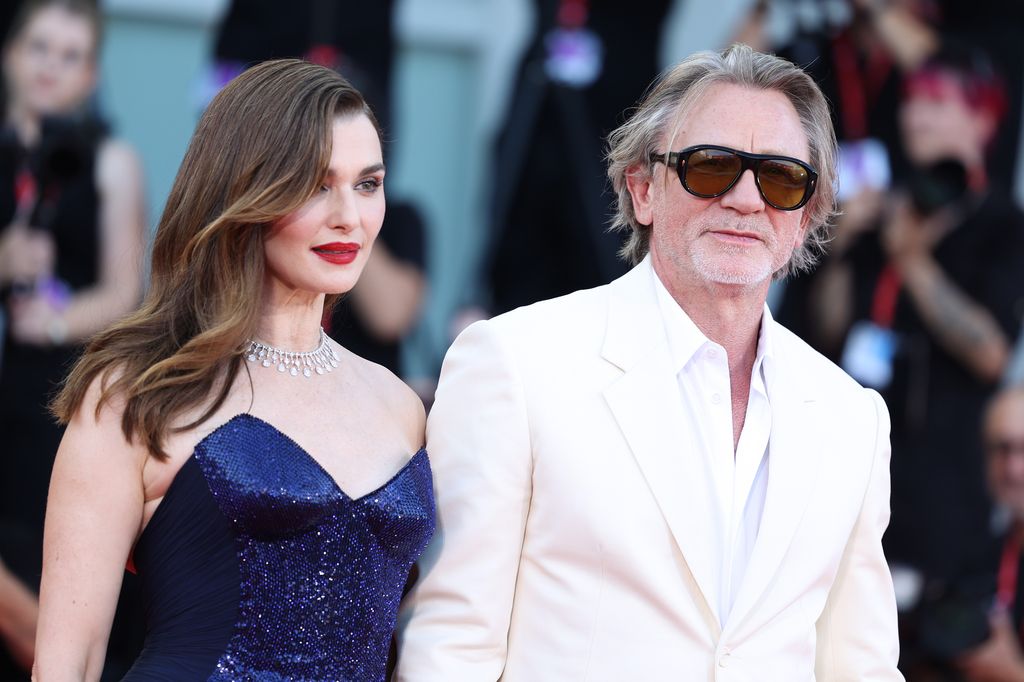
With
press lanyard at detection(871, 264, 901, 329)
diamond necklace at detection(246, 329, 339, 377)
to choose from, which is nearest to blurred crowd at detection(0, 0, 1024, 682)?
press lanyard at detection(871, 264, 901, 329)

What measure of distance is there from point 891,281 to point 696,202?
2.70m

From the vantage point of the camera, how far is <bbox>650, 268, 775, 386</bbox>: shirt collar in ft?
8.28

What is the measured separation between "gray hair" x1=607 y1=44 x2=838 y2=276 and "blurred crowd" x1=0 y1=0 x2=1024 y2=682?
78.9 inches

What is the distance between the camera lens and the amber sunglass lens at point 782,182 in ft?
8.28

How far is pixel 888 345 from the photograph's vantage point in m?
5.00

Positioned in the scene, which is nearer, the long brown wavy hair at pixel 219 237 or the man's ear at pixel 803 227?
the long brown wavy hair at pixel 219 237

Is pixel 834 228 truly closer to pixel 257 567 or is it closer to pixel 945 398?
pixel 945 398

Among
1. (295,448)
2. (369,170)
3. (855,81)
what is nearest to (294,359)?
(295,448)

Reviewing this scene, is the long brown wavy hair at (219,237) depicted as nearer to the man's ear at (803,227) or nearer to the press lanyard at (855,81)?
the man's ear at (803,227)

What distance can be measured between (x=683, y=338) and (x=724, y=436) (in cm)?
18

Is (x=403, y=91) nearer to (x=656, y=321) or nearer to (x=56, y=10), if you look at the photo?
(x=56, y=10)

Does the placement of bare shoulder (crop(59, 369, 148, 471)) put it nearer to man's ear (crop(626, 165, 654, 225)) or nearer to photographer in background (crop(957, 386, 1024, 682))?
man's ear (crop(626, 165, 654, 225))

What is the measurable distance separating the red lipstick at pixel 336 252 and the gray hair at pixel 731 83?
2.09 ft

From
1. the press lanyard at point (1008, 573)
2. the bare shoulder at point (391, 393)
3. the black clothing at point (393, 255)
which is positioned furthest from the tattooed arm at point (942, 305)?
the bare shoulder at point (391, 393)
